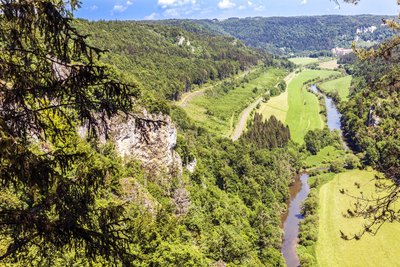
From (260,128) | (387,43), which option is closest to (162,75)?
(260,128)

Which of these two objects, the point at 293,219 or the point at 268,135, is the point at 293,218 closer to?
the point at 293,219

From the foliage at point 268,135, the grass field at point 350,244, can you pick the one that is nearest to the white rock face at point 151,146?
the grass field at point 350,244

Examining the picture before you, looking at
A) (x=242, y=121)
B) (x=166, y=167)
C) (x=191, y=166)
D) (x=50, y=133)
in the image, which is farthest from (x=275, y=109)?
(x=50, y=133)

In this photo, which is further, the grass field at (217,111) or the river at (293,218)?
the grass field at (217,111)

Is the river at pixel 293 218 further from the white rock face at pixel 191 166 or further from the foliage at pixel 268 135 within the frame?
the white rock face at pixel 191 166

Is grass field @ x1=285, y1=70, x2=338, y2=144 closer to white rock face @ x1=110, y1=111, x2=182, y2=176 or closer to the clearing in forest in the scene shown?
the clearing in forest

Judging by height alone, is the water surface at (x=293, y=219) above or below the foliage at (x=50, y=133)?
Result: below

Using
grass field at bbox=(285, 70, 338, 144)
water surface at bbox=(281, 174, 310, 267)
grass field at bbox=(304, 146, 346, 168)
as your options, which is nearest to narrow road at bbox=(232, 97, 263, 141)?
grass field at bbox=(285, 70, 338, 144)

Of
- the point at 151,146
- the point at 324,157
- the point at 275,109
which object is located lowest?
the point at 324,157
